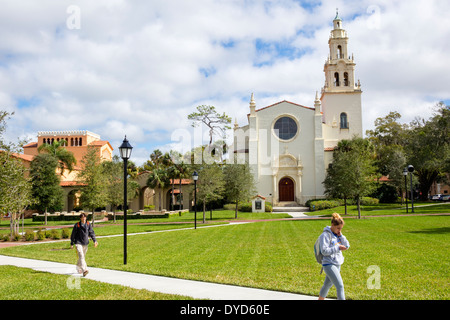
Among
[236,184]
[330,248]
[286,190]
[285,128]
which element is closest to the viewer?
[330,248]

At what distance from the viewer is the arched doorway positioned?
50469 mm

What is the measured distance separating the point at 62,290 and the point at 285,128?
45.6 m

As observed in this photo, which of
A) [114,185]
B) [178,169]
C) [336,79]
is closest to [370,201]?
[336,79]

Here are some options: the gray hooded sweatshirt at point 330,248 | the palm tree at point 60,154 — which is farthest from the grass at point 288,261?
the palm tree at point 60,154

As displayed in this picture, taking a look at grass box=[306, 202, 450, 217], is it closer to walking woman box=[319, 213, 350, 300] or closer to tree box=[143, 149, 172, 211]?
tree box=[143, 149, 172, 211]

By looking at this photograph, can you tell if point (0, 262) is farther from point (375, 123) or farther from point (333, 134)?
point (375, 123)

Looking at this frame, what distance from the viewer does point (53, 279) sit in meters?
9.35

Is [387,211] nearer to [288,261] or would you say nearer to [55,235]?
[288,261]

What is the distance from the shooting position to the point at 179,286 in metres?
8.22

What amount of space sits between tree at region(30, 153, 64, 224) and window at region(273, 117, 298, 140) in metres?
28.8

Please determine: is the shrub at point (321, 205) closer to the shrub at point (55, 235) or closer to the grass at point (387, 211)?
the grass at point (387, 211)

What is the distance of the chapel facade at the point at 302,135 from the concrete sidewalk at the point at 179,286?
39711mm

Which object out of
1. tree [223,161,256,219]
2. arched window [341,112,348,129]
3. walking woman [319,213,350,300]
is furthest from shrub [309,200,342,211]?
walking woman [319,213,350,300]
